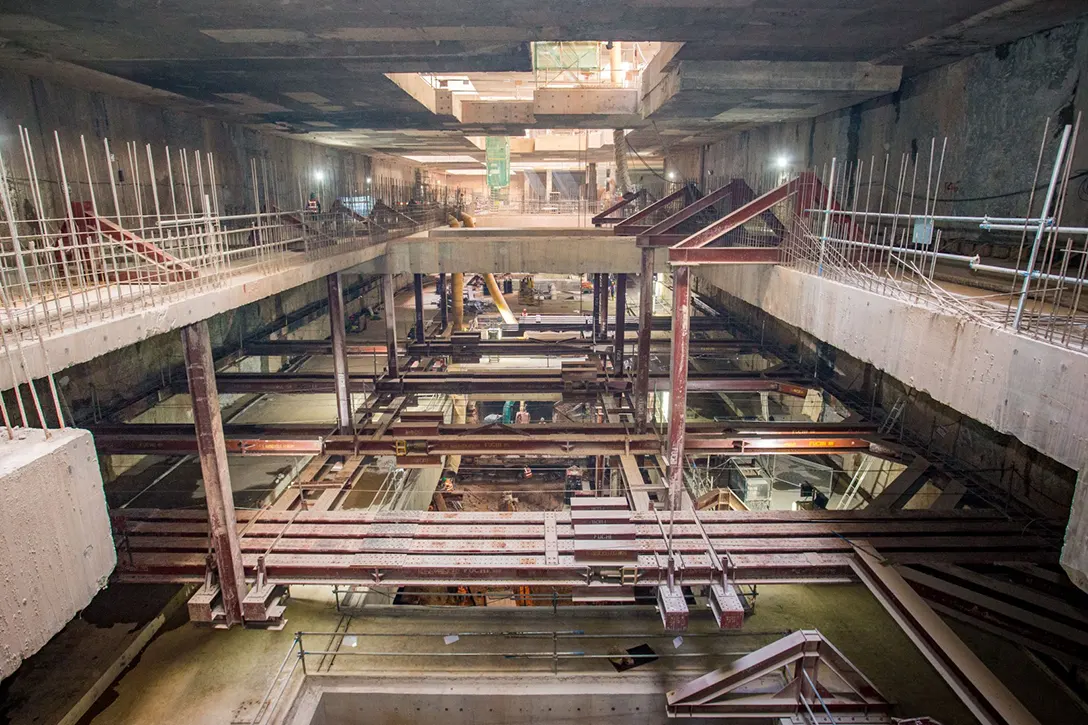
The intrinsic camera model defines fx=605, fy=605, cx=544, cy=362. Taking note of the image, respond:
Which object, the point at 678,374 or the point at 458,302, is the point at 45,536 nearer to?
the point at 678,374

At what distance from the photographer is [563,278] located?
4206 centimetres

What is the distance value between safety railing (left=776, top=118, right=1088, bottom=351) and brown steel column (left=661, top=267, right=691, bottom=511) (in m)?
1.60

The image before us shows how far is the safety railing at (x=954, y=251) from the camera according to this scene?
490 cm

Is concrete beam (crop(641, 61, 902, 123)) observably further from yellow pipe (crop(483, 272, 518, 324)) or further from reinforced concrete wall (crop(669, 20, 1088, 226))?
yellow pipe (crop(483, 272, 518, 324))

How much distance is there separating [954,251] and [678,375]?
15.2ft

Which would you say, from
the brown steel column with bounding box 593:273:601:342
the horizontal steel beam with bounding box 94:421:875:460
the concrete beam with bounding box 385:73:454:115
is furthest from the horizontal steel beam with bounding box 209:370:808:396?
the concrete beam with bounding box 385:73:454:115

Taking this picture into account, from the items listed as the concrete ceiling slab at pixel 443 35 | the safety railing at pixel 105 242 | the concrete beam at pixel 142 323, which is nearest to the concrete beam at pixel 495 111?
the safety railing at pixel 105 242

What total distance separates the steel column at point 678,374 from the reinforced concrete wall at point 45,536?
22.6 ft

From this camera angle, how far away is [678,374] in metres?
9.06

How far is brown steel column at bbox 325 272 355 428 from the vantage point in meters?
11.1

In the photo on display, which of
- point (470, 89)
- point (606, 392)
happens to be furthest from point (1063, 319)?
point (470, 89)

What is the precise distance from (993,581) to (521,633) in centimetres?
542

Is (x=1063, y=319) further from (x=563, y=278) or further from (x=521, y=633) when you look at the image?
(x=563, y=278)

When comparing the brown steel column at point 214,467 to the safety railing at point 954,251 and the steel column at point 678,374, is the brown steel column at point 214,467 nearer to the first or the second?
the steel column at point 678,374
